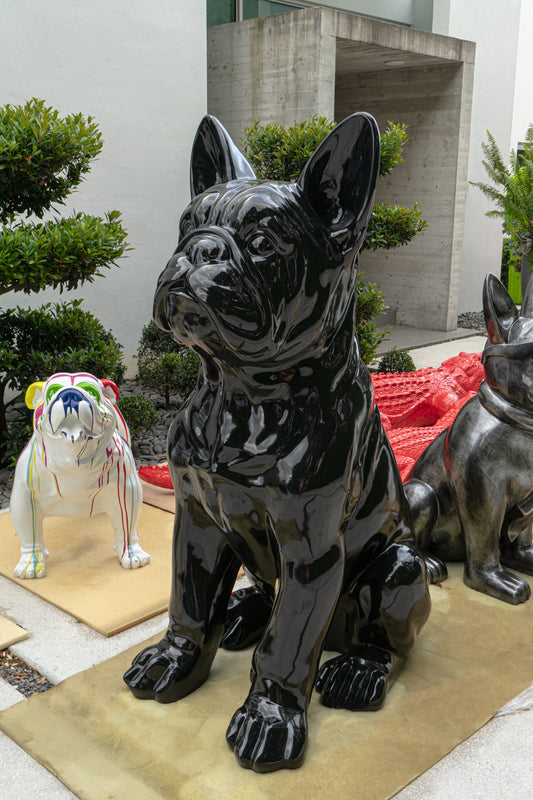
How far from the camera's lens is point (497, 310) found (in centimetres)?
252

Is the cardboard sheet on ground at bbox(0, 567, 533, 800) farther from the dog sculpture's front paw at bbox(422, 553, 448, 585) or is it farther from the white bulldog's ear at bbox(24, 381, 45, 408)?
the white bulldog's ear at bbox(24, 381, 45, 408)

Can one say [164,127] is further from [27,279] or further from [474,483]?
[474,483]

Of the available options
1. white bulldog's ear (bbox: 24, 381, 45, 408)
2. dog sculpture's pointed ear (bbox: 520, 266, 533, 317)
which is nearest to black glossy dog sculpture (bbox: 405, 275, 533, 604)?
dog sculpture's pointed ear (bbox: 520, 266, 533, 317)

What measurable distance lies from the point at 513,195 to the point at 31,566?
33.4 feet

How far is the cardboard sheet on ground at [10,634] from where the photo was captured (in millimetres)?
2500

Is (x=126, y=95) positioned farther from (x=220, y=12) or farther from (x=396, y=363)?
(x=396, y=363)

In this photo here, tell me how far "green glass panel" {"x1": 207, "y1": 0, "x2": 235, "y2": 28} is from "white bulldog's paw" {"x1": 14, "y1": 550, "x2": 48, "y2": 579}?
6728mm

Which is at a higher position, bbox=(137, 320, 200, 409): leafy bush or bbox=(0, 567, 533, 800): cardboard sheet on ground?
bbox=(137, 320, 200, 409): leafy bush

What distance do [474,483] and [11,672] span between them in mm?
1646

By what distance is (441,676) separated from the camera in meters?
2.15

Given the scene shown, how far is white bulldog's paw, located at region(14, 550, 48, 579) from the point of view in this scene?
115 inches

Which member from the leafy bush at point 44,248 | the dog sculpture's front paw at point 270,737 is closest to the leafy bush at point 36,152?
the leafy bush at point 44,248

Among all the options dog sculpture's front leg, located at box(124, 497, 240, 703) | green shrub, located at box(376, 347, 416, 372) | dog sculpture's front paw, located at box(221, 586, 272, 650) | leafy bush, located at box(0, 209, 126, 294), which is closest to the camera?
dog sculpture's front leg, located at box(124, 497, 240, 703)

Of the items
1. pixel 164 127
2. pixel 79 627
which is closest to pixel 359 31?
pixel 164 127
